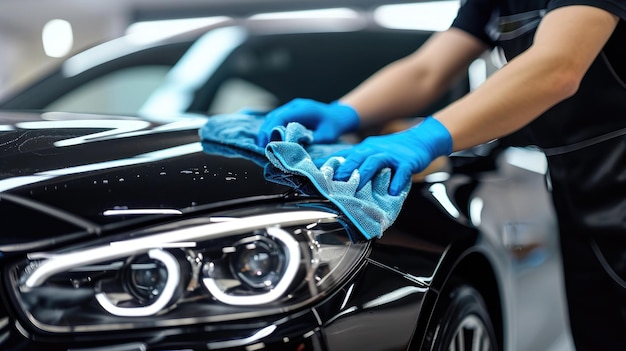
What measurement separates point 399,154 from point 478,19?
2.00 ft

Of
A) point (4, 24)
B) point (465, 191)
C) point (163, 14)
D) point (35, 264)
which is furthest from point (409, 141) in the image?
point (4, 24)

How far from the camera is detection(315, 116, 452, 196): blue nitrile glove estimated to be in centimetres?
121

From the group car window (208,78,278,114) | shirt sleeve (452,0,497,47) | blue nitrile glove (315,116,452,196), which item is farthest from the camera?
car window (208,78,278,114)

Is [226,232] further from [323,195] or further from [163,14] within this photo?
[163,14]

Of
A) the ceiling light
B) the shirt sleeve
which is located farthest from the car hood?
the ceiling light

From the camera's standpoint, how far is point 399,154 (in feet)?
4.19

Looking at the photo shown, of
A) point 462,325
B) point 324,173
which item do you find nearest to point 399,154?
point 324,173

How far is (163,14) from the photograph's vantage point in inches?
311

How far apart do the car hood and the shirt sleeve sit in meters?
0.75

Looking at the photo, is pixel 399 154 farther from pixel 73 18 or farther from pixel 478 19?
pixel 73 18

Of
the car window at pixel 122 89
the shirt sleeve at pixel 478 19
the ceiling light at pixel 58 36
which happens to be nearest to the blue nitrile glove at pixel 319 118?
the shirt sleeve at pixel 478 19

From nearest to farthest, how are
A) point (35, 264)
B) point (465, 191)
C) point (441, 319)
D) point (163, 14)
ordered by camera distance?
point (35, 264), point (441, 319), point (465, 191), point (163, 14)

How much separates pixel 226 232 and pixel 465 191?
61cm

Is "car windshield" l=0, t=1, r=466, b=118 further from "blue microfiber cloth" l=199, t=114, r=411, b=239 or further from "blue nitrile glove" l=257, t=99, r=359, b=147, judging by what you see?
"blue microfiber cloth" l=199, t=114, r=411, b=239
